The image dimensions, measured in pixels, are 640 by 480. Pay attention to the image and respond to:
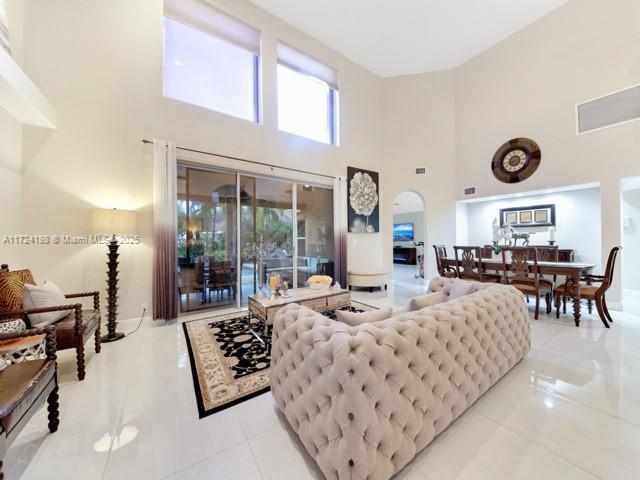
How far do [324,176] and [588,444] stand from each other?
496cm

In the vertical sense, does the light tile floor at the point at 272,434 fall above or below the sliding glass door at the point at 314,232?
below

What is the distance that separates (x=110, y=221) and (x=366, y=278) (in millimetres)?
4479

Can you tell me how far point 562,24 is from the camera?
456cm

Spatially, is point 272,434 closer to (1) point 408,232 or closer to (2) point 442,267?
(2) point 442,267

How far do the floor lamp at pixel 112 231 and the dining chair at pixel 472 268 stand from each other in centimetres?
510

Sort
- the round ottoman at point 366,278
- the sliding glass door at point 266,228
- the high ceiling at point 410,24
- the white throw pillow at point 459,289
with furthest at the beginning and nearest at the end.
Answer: the round ottoman at point 366,278 < the high ceiling at point 410,24 < the sliding glass door at point 266,228 < the white throw pillow at point 459,289

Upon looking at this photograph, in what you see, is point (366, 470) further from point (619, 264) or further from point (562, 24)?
point (562, 24)

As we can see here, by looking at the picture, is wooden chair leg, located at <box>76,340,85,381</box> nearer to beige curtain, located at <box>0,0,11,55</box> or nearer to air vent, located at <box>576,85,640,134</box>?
beige curtain, located at <box>0,0,11,55</box>

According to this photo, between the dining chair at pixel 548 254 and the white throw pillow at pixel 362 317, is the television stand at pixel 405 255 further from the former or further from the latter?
the white throw pillow at pixel 362 317

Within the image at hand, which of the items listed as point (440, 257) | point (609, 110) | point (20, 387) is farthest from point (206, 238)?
point (609, 110)

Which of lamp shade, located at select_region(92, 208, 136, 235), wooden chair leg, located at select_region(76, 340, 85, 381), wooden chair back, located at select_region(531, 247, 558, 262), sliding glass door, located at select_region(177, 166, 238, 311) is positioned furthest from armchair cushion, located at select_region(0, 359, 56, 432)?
wooden chair back, located at select_region(531, 247, 558, 262)

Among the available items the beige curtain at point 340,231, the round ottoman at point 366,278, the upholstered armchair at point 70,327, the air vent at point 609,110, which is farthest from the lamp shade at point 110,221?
the air vent at point 609,110

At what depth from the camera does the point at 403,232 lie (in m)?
11.2

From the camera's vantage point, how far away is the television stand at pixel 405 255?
10.3 m
